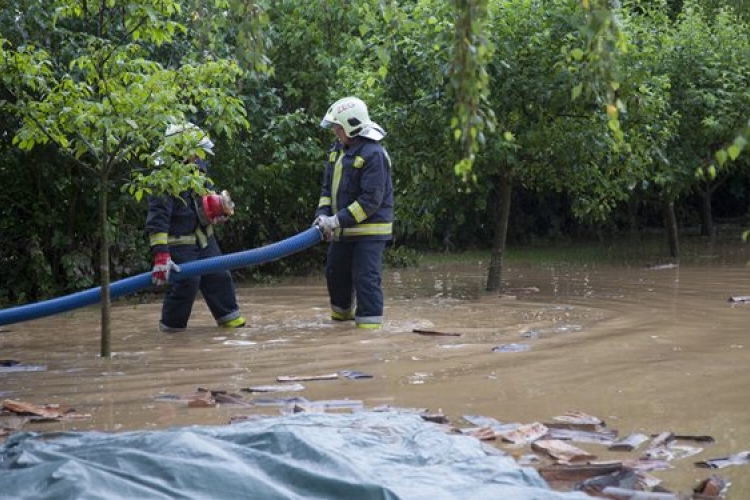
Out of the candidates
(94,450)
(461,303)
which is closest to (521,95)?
(461,303)

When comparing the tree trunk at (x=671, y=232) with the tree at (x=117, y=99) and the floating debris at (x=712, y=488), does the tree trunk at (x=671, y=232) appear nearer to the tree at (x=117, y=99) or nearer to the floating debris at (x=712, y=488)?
the tree at (x=117, y=99)

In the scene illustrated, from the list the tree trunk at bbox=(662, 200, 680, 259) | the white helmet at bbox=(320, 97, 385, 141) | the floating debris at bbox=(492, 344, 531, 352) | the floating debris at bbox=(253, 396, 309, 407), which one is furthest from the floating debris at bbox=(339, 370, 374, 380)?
the tree trunk at bbox=(662, 200, 680, 259)

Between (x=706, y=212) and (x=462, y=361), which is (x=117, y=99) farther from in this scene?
(x=706, y=212)

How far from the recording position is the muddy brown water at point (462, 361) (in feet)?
20.5

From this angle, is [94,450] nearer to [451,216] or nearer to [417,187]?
[417,187]

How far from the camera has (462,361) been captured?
26.2ft

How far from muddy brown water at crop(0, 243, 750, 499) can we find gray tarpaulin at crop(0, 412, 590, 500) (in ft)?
2.24

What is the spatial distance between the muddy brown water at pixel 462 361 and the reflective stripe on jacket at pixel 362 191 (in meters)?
0.96

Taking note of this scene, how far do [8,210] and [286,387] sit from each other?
25.2 feet

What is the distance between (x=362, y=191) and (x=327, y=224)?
49cm

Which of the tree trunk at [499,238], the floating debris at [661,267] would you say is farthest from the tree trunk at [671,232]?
the tree trunk at [499,238]

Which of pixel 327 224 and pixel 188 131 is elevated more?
pixel 188 131

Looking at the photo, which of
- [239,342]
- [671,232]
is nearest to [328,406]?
[239,342]

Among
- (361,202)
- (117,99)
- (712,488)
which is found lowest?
(712,488)
